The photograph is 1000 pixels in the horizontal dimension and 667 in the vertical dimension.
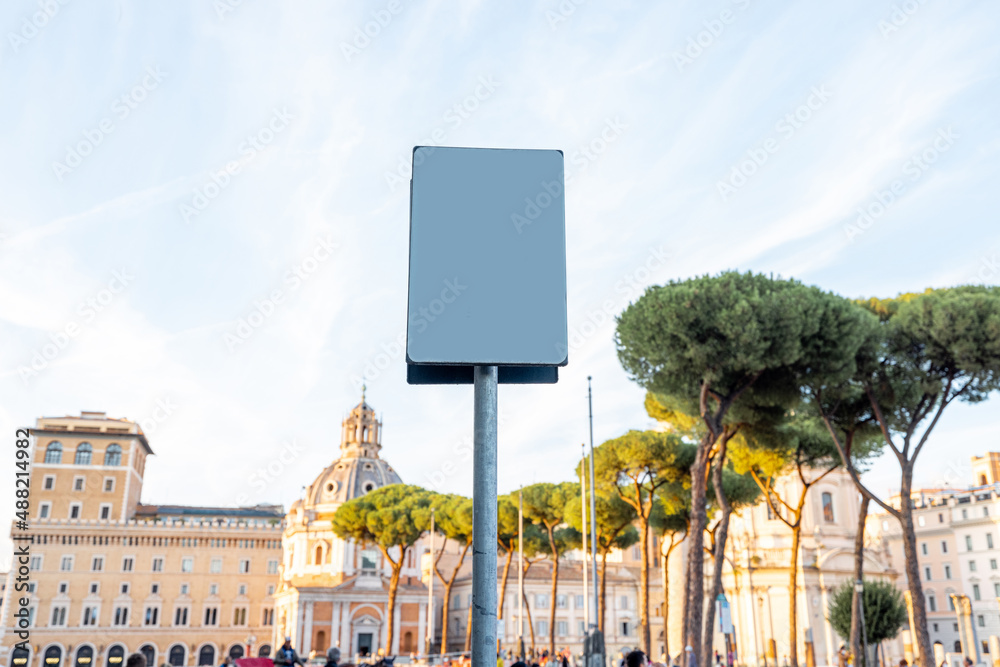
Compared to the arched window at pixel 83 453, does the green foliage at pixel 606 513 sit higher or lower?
lower

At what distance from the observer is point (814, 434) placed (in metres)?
31.8

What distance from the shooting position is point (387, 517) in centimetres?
5769

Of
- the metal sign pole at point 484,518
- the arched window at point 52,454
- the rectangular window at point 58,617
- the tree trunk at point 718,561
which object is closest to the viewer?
the metal sign pole at point 484,518

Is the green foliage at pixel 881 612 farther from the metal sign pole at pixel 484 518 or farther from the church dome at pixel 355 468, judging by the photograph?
the church dome at pixel 355 468

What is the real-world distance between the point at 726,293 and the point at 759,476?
663 inches

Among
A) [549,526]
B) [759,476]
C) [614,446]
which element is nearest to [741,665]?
[549,526]

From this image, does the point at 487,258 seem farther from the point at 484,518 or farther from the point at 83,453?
the point at 83,453

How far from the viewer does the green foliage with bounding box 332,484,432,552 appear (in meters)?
57.5

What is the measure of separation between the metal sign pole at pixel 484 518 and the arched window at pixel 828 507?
56006 millimetres

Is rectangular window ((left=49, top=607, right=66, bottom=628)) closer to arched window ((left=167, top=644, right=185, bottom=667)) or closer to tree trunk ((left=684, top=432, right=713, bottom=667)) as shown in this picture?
arched window ((left=167, top=644, right=185, bottom=667))

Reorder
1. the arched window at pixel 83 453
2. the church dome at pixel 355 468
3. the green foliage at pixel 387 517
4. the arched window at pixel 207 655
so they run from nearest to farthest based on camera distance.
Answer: the green foliage at pixel 387 517 → the arched window at pixel 207 655 → the arched window at pixel 83 453 → the church dome at pixel 355 468

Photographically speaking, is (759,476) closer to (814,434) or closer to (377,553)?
(814,434)

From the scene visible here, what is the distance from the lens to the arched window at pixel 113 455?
79.2m

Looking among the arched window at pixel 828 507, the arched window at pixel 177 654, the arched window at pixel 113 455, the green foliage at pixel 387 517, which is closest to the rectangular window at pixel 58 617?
the arched window at pixel 177 654
